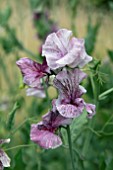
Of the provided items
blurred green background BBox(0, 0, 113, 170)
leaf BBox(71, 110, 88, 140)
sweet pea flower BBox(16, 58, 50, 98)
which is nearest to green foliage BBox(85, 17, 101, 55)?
blurred green background BBox(0, 0, 113, 170)

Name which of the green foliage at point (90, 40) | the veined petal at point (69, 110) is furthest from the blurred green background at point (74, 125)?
the veined petal at point (69, 110)

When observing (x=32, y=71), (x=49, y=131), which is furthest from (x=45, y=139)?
(x=32, y=71)

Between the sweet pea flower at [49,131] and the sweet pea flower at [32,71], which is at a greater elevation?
the sweet pea flower at [32,71]

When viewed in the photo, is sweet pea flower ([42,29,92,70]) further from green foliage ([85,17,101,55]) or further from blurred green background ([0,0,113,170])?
green foliage ([85,17,101,55])

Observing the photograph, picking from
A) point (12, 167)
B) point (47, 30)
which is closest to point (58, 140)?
point (12, 167)

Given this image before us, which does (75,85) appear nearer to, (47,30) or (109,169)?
(109,169)

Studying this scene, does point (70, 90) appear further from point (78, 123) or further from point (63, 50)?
point (78, 123)

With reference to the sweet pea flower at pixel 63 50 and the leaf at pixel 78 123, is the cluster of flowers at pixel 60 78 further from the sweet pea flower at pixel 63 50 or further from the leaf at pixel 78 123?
the leaf at pixel 78 123
